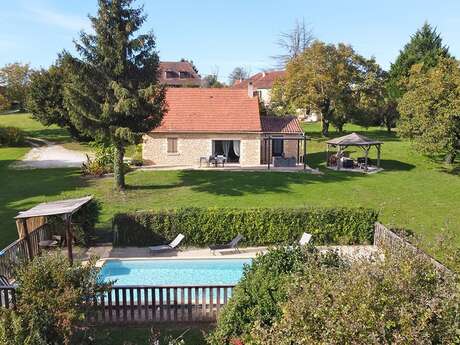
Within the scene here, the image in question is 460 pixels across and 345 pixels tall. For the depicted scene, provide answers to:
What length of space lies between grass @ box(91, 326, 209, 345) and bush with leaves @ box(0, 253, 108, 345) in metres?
1.65

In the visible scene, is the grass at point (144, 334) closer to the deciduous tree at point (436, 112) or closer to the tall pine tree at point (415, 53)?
the deciduous tree at point (436, 112)

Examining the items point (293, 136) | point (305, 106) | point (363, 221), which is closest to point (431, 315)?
point (363, 221)

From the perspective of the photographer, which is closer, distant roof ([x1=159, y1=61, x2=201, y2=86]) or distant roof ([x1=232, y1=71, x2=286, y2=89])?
distant roof ([x1=232, y1=71, x2=286, y2=89])

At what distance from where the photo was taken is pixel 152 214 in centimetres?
1725

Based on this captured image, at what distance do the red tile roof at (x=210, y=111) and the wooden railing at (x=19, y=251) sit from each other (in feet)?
55.1

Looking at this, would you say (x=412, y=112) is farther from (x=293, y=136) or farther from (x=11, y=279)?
(x=11, y=279)

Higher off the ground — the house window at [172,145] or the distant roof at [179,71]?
the distant roof at [179,71]

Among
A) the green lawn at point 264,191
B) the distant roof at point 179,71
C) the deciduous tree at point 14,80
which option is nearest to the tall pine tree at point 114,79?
the green lawn at point 264,191

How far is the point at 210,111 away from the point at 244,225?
1873cm

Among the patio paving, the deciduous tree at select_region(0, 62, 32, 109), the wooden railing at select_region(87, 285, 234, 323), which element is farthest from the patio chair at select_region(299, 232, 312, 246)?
the deciduous tree at select_region(0, 62, 32, 109)

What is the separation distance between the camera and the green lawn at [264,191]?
2137 cm

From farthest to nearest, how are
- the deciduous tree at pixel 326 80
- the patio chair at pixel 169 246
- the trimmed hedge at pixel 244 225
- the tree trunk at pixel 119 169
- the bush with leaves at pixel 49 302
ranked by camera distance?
the deciduous tree at pixel 326 80 < the tree trunk at pixel 119 169 < the trimmed hedge at pixel 244 225 < the patio chair at pixel 169 246 < the bush with leaves at pixel 49 302

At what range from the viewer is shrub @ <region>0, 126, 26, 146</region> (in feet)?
141

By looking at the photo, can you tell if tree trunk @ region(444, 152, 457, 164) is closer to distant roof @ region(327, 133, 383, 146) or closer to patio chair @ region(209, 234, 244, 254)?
distant roof @ region(327, 133, 383, 146)
